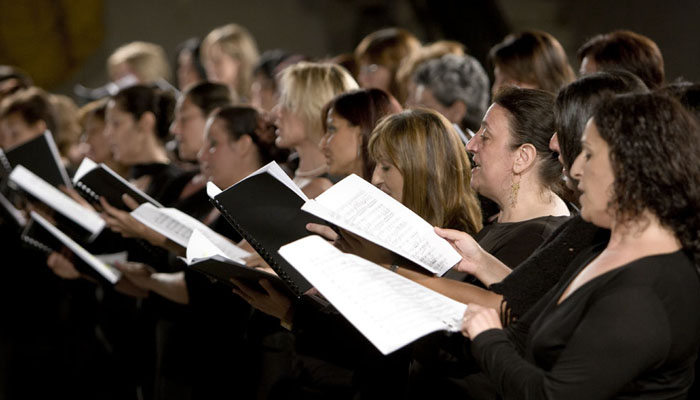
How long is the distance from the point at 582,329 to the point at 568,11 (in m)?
3.65

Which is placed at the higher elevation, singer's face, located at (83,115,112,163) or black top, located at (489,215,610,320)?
black top, located at (489,215,610,320)

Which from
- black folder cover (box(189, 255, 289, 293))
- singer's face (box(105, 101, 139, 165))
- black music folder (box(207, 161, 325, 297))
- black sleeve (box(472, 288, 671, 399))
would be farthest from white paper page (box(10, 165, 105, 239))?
black sleeve (box(472, 288, 671, 399))

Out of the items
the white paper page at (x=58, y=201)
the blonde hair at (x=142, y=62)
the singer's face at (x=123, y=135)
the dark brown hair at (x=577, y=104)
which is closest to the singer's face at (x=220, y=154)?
the white paper page at (x=58, y=201)

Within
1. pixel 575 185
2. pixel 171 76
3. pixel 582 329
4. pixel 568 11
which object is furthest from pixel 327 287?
pixel 171 76

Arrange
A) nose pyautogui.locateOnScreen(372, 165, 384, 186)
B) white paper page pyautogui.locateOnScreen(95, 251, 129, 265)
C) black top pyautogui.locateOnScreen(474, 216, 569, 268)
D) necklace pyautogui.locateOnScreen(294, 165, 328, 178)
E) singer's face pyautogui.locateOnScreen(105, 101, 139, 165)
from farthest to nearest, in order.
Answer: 1. singer's face pyautogui.locateOnScreen(105, 101, 139, 165)
2. white paper page pyautogui.locateOnScreen(95, 251, 129, 265)
3. necklace pyautogui.locateOnScreen(294, 165, 328, 178)
4. nose pyautogui.locateOnScreen(372, 165, 384, 186)
5. black top pyautogui.locateOnScreen(474, 216, 569, 268)

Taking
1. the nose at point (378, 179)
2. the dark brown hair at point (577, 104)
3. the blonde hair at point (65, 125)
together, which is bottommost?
the blonde hair at point (65, 125)

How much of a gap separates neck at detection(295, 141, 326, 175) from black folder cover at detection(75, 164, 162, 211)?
57 cm

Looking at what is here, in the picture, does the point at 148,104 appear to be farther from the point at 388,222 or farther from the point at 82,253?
the point at 388,222

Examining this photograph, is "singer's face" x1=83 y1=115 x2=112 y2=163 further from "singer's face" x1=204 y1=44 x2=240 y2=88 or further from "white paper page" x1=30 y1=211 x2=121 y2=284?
"singer's face" x1=204 y1=44 x2=240 y2=88

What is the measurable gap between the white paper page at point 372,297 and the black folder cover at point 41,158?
209 cm

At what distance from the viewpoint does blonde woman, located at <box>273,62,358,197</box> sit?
3.25m

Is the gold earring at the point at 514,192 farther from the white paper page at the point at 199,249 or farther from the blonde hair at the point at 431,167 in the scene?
the white paper page at the point at 199,249

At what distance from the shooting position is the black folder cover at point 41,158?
3.46m

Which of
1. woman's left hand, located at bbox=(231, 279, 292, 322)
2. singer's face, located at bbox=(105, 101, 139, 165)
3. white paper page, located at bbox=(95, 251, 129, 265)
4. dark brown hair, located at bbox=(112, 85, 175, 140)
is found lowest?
white paper page, located at bbox=(95, 251, 129, 265)
